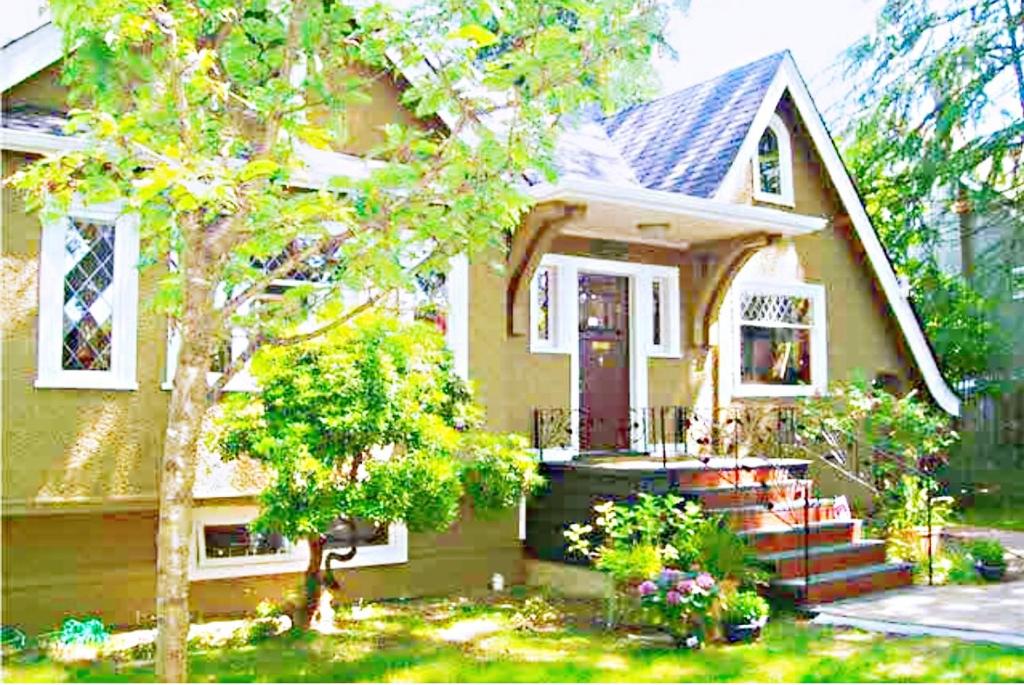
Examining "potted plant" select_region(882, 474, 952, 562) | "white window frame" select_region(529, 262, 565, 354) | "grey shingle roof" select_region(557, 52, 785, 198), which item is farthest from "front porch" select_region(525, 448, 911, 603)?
"grey shingle roof" select_region(557, 52, 785, 198)

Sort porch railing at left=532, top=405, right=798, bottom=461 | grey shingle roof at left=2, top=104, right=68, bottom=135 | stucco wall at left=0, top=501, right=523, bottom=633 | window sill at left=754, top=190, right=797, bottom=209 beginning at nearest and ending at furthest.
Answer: grey shingle roof at left=2, top=104, right=68, bottom=135, stucco wall at left=0, top=501, right=523, bottom=633, porch railing at left=532, top=405, right=798, bottom=461, window sill at left=754, top=190, right=797, bottom=209

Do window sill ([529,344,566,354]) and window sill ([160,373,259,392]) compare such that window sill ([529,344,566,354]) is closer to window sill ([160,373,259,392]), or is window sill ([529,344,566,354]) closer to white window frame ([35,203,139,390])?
window sill ([160,373,259,392])

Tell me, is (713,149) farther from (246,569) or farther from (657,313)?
(246,569)

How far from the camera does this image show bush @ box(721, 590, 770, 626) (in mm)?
8078

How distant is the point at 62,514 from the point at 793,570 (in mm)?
6344

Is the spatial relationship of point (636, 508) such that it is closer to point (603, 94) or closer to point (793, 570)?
point (793, 570)

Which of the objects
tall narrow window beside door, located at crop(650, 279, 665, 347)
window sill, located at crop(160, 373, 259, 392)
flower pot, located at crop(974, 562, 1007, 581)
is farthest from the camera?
tall narrow window beside door, located at crop(650, 279, 665, 347)

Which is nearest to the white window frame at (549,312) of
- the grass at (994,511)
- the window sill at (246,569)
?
the window sill at (246,569)

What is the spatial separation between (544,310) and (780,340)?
4090 mm

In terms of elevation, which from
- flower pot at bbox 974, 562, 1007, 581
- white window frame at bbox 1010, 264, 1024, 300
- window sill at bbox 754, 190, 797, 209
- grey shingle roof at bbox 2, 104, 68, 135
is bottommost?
flower pot at bbox 974, 562, 1007, 581

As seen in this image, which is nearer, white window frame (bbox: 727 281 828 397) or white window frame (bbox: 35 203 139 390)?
white window frame (bbox: 35 203 139 390)

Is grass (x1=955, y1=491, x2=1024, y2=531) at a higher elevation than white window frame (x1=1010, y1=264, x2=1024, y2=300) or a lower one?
lower

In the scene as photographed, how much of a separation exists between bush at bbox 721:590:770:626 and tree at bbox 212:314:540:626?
7.31 feet

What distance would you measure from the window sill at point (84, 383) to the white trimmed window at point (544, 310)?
4705 millimetres
